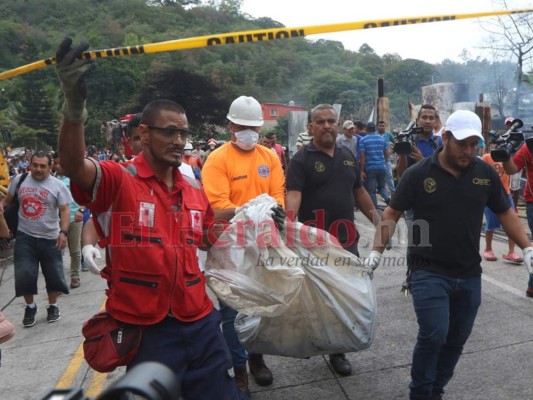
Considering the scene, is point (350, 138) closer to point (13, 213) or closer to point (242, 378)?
point (13, 213)

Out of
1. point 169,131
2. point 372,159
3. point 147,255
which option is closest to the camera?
point 147,255

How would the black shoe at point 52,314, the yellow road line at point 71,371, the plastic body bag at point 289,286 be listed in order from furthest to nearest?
the black shoe at point 52,314 < the yellow road line at point 71,371 < the plastic body bag at point 289,286

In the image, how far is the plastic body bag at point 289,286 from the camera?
2748 millimetres

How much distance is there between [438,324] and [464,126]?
1144 mm

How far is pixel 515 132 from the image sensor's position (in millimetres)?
4371

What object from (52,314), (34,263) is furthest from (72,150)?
→ (52,314)

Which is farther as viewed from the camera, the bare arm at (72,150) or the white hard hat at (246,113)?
the white hard hat at (246,113)

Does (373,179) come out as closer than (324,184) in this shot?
No

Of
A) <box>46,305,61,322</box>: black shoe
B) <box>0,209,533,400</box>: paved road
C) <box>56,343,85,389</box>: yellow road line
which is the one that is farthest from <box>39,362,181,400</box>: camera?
<box>46,305,61,322</box>: black shoe

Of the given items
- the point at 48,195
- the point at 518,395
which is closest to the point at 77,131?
the point at 518,395

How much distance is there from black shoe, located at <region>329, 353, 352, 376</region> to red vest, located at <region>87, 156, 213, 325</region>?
A: 159 centimetres

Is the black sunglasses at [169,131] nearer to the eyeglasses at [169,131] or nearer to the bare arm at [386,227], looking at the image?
the eyeglasses at [169,131]

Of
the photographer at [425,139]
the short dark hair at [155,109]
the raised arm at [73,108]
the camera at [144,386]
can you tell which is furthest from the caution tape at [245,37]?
the photographer at [425,139]

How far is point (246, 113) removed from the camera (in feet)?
12.0
